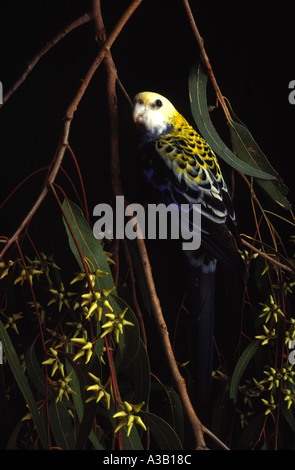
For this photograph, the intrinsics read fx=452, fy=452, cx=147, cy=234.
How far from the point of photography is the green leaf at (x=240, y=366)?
657mm

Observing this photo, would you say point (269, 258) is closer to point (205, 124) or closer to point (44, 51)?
point (205, 124)

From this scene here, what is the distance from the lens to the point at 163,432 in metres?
0.59

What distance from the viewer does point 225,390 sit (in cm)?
73

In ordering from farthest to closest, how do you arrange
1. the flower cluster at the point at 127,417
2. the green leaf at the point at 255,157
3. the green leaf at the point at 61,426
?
1. the green leaf at the point at 255,157
2. the green leaf at the point at 61,426
3. the flower cluster at the point at 127,417

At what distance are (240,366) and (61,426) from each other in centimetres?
27

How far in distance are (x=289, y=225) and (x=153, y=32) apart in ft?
1.27

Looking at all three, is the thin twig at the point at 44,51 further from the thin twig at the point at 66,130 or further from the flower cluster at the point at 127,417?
the flower cluster at the point at 127,417

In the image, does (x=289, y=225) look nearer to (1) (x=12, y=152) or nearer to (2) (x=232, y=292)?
(2) (x=232, y=292)

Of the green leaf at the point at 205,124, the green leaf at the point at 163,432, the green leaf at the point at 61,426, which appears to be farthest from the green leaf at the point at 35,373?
the green leaf at the point at 205,124

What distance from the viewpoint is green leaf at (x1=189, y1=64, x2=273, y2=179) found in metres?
0.62

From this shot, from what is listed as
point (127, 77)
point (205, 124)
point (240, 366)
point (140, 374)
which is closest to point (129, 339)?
point (140, 374)

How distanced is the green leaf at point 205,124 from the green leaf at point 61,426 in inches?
15.5
